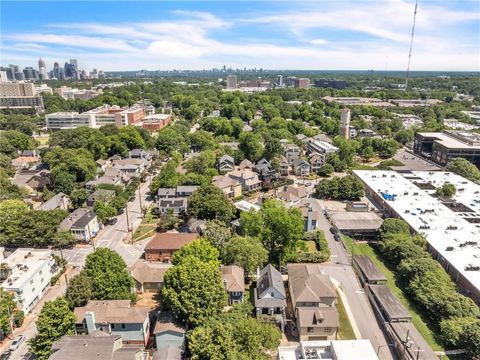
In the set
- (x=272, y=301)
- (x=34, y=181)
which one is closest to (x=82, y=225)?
(x=34, y=181)

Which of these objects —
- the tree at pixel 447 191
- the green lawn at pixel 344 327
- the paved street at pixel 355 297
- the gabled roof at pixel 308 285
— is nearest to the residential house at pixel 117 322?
the gabled roof at pixel 308 285

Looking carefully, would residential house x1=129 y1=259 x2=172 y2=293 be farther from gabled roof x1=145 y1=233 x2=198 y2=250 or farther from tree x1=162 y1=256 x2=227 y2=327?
tree x1=162 y1=256 x2=227 y2=327

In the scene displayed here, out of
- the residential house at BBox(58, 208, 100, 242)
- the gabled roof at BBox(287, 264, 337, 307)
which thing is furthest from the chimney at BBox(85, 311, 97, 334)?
the residential house at BBox(58, 208, 100, 242)

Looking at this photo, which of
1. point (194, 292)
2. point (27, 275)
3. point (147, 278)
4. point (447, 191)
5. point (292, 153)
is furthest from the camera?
point (292, 153)

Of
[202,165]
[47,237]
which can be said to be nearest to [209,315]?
[47,237]

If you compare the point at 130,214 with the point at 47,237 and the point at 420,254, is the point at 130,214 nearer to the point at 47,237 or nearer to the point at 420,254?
the point at 47,237

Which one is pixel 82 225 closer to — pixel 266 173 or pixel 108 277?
pixel 108 277
